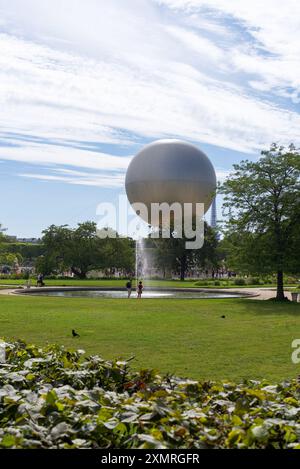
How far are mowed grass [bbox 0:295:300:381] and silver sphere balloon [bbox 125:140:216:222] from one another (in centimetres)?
4778

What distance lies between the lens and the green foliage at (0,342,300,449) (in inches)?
148

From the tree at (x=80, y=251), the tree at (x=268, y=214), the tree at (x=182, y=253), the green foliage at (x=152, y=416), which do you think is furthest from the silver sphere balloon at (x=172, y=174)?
the green foliage at (x=152, y=416)

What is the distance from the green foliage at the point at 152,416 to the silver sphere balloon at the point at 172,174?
69293 mm

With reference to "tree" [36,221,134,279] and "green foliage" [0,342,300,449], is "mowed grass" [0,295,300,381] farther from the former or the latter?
"tree" [36,221,134,279]

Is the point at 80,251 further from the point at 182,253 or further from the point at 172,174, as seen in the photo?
the point at 182,253

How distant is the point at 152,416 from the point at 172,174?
7118cm

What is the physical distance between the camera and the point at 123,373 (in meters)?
6.27

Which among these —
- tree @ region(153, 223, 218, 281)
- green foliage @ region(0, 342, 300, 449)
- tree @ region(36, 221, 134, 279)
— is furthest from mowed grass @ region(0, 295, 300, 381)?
tree @ region(153, 223, 218, 281)

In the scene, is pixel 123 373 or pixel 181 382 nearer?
pixel 181 382

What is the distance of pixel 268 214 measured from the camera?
32.8 m
